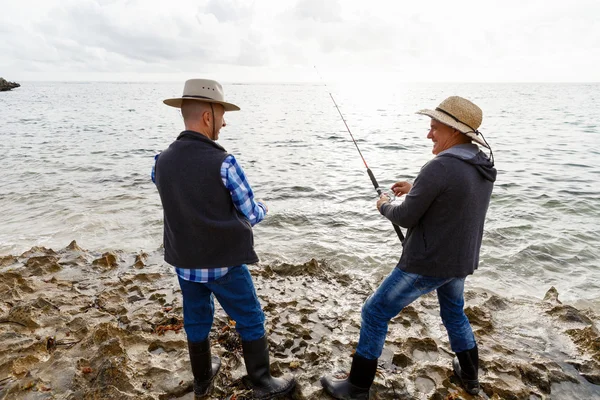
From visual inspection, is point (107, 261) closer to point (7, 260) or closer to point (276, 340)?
point (7, 260)

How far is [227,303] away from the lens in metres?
3.05

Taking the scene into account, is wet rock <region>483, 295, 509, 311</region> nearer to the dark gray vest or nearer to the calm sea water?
the calm sea water

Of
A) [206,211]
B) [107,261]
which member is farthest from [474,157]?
[107,261]

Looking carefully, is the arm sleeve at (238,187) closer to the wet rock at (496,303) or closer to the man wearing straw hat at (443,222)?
the man wearing straw hat at (443,222)

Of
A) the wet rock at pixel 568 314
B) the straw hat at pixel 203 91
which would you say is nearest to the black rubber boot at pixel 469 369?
the wet rock at pixel 568 314

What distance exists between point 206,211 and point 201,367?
5.18ft

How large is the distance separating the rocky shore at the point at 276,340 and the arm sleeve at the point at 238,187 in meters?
1.83

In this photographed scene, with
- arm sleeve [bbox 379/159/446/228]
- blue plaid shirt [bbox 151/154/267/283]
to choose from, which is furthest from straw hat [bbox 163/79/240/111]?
arm sleeve [bbox 379/159/446/228]

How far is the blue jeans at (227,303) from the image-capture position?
2.96m

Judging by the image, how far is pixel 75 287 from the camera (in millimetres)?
5633

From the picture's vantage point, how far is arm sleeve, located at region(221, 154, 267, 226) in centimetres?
264

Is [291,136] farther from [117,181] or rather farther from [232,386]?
[232,386]

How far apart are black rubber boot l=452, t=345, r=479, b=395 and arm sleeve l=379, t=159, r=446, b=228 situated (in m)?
1.52

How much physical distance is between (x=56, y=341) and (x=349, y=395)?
3226 mm
